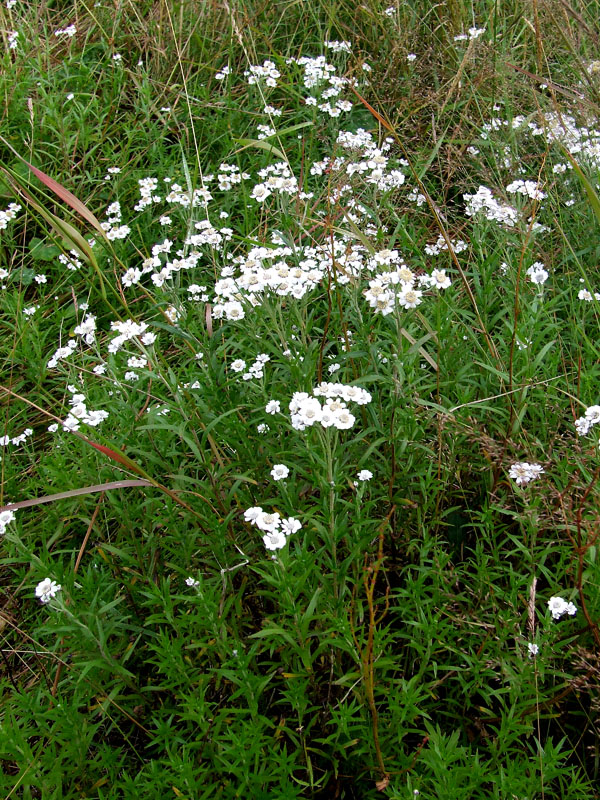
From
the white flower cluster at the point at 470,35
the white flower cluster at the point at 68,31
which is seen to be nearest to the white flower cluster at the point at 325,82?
the white flower cluster at the point at 470,35

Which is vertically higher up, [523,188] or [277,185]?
[277,185]

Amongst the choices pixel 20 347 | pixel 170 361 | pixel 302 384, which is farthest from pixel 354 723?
pixel 20 347

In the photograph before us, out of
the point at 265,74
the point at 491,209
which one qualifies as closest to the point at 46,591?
the point at 491,209

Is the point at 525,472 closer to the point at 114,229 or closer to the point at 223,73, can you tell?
the point at 114,229

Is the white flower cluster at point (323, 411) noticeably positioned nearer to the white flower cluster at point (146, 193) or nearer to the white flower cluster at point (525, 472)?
the white flower cluster at point (525, 472)

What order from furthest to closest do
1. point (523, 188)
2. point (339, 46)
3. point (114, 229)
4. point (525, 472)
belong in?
point (339, 46) → point (114, 229) → point (523, 188) → point (525, 472)

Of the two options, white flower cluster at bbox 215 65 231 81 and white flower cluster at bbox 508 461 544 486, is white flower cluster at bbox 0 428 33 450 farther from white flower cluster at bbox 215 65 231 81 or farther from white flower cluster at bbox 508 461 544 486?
white flower cluster at bbox 215 65 231 81

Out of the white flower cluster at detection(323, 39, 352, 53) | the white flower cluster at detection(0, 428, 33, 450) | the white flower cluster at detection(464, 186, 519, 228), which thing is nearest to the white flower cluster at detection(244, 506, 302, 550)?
the white flower cluster at detection(0, 428, 33, 450)
